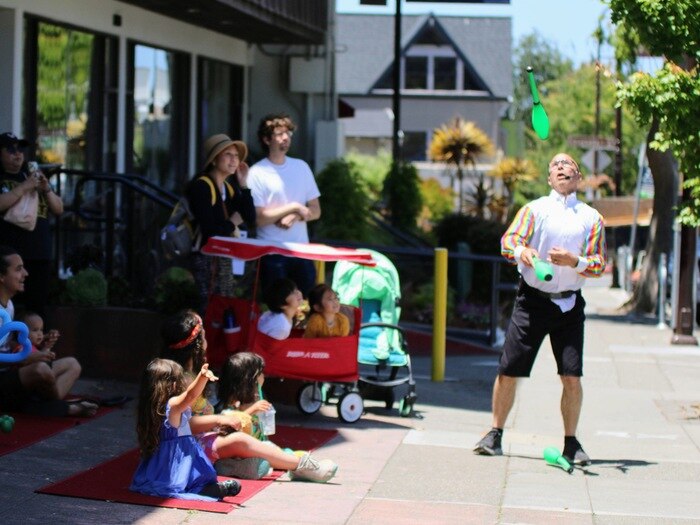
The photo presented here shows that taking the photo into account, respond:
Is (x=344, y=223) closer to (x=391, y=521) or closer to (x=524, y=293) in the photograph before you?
(x=524, y=293)

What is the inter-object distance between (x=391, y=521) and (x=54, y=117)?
323 inches

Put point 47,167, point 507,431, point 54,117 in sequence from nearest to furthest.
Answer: point 507,431
point 47,167
point 54,117

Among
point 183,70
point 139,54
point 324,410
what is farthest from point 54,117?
point 324,410

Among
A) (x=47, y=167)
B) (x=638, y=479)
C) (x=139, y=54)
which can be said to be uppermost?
(x=139, y=54)

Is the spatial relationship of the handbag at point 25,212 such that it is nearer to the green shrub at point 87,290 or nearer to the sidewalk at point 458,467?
the green shrub at point 87,290

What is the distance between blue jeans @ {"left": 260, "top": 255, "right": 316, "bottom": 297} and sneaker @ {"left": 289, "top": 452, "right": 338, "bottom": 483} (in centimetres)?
256

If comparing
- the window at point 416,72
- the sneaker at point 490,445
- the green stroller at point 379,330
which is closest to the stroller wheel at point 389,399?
the green stroller at point 379,330

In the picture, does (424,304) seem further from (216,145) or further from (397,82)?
(397,82)

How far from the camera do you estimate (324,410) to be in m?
10.3

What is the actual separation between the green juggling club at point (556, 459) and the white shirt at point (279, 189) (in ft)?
8.78

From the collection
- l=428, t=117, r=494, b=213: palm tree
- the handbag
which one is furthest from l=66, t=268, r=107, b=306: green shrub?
l=428, t=117, r=494, b=213: palm tree

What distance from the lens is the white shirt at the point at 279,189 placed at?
10203mm

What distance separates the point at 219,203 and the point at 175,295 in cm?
101

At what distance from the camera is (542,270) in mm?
8211
